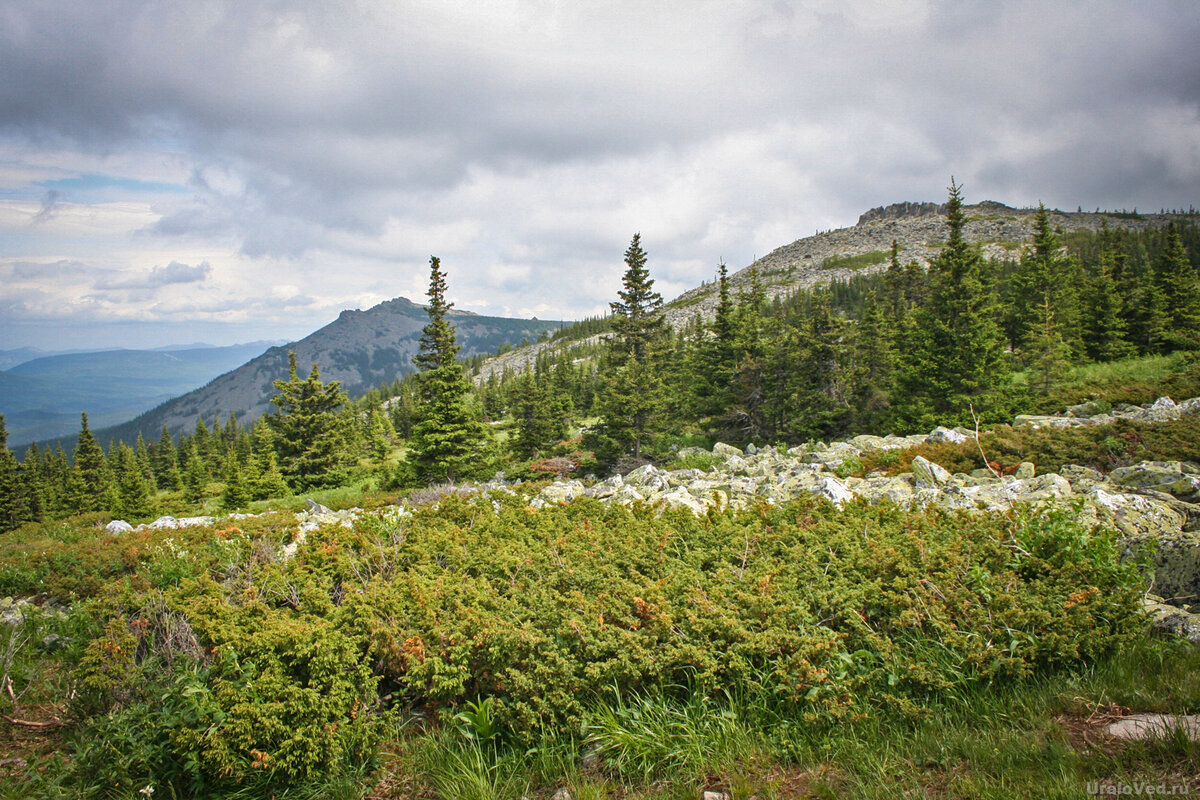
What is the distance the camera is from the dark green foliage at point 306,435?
92.8 ft

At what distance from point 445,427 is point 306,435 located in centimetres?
1323

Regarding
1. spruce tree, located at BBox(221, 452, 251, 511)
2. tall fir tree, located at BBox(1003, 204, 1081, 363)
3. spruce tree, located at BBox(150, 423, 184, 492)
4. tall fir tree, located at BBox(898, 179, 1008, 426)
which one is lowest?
spruce tree, located at BBox(150, 423, 184, 492)

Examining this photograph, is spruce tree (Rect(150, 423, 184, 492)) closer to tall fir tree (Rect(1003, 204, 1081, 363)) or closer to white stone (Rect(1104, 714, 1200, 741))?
white stone (Rect(1104, 714, 1200, 741))

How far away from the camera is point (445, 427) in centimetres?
2089

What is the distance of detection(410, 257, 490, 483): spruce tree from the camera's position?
21.0 metres

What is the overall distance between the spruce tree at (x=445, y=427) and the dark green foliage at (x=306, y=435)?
10.2 m

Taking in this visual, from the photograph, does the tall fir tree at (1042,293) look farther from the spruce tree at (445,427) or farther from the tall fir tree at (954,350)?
the spruce tree at (445,427)

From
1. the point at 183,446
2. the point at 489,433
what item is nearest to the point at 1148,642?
the point at 489,433

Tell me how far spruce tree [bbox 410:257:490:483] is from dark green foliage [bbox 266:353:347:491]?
10161 millimetres

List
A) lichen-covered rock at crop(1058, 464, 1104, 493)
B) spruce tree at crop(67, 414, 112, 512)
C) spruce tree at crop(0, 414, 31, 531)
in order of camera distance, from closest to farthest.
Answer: lichen-covered rock at crop(1058, 464, 1104, 493)
spruce tree at crop(0, 414, 31, 531)
spruce tree at crop(67, 414, 112, 512)

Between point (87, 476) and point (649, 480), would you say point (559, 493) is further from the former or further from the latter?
point (87, 476)

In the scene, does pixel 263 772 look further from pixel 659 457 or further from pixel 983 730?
pixel 659 457

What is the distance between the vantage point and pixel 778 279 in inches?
7111

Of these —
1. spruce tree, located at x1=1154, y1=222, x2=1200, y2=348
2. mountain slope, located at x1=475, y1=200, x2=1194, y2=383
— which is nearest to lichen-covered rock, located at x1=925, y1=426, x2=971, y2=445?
spruce tree, located at x1=1154, y1=222, x2=1200, y2=348
